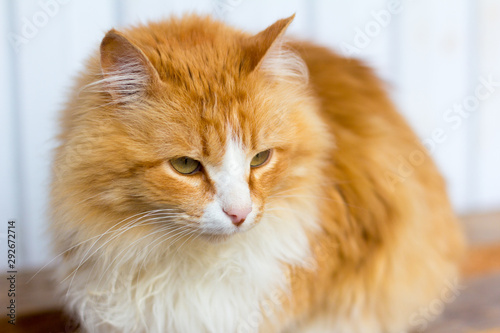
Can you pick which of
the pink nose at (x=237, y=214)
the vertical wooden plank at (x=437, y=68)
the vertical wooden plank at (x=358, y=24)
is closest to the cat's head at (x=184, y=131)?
the pink nose at (x=237, y=214)

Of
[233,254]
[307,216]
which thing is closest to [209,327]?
[233,254]

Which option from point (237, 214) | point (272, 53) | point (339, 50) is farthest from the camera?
point (339, 50)

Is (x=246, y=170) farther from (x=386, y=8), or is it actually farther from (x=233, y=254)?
(x=386, y=8)

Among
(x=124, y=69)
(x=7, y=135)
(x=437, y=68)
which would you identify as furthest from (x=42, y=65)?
(x=437, y=68)

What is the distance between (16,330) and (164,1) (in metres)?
1.17

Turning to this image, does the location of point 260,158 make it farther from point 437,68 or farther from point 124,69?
point 437,68

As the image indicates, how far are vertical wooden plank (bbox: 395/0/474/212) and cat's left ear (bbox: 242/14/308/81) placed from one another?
3.70 ft

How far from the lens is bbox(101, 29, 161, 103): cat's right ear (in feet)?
3.29

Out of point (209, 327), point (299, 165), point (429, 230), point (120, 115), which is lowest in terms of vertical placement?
point (209, 327)

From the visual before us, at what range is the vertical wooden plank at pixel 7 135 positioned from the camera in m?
1.58

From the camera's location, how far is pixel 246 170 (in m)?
1.08

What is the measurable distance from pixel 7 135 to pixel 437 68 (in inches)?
72.8

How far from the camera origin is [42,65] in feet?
5.43

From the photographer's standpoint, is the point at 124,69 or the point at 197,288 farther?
the point at 197,288
